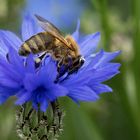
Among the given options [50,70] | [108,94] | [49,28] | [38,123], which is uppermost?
[108,94]

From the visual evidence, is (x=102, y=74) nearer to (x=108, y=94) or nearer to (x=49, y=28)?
(x=49, y=28)

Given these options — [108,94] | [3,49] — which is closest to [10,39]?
[3,49]

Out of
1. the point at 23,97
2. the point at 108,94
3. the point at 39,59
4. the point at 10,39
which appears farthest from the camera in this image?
the point at 108,94

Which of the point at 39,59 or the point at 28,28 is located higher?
the point at 28,28

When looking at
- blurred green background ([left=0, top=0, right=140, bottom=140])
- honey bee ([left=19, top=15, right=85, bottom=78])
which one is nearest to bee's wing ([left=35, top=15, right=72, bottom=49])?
honey bee ([left=19, top=15, right=85, bottom=78])

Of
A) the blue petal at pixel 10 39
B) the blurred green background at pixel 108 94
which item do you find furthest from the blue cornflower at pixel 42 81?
the blurred green background at pixel 108 94

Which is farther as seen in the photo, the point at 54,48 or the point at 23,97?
the point at 54,48

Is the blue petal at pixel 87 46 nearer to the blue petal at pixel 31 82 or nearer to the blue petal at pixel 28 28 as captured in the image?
the blue petal at pixel 28 28
